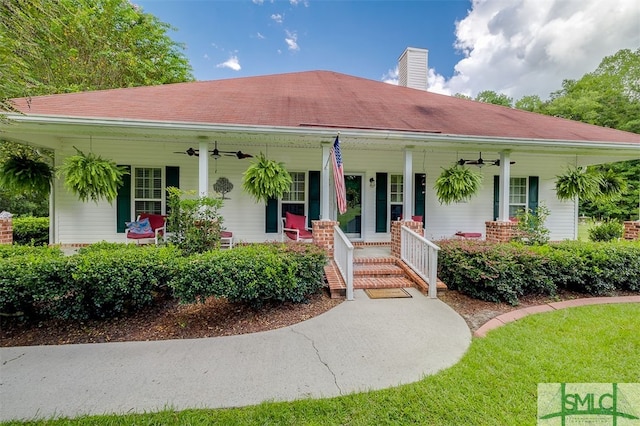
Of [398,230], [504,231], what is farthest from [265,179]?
[504,231]

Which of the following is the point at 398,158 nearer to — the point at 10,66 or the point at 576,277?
the point at 576,277

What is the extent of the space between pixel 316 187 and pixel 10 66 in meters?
5.98

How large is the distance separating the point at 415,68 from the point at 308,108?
23.0 ft

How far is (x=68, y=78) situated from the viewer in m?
12.9

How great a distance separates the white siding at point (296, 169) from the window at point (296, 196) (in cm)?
27

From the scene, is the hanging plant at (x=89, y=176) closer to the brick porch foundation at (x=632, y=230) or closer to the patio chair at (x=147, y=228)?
the patio chair at (x=147, y=228)

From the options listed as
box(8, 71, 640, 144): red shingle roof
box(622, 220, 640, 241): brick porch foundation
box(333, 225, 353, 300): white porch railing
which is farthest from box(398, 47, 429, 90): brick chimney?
box(333, 225, 353, 300): white porch railing

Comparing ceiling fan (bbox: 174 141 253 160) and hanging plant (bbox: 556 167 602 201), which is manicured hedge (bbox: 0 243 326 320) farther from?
hanging plant (bbox: 556 167 602 201)

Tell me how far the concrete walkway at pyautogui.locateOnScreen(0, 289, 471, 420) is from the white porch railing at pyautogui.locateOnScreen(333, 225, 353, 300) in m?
0.88

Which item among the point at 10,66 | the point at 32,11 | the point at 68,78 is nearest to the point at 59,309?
the point at 10,66

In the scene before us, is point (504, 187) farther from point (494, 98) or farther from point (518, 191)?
point (494, 98)

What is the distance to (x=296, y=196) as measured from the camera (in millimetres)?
7930

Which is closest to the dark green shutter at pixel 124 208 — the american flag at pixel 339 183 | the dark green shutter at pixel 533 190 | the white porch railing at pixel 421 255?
the american flag at pixel 339 183

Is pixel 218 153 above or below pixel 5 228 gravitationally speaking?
above
